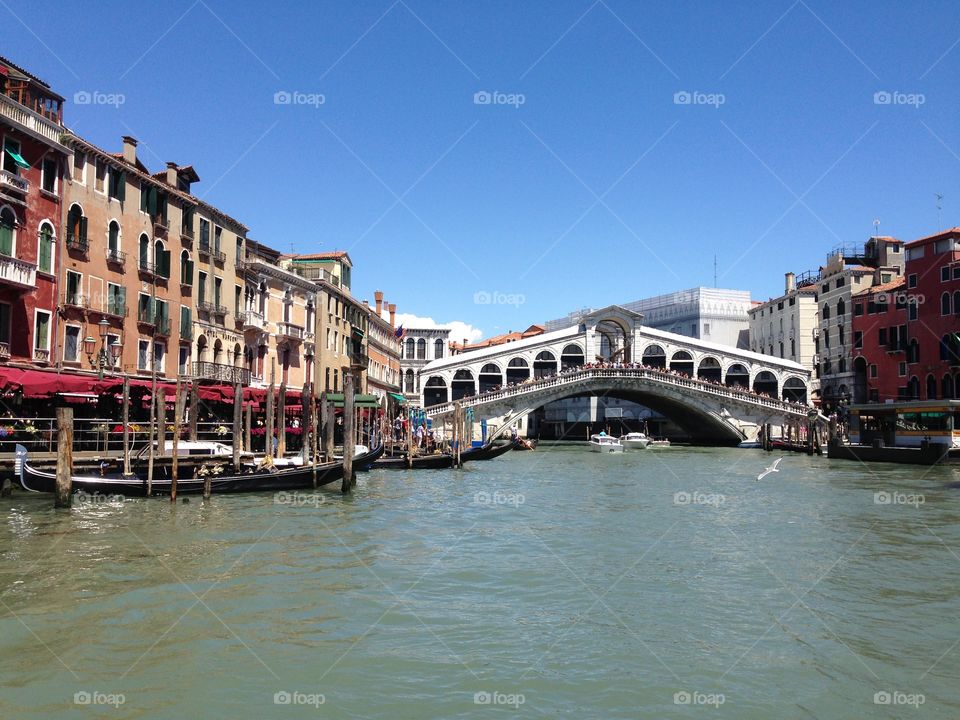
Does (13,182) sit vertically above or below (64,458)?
above

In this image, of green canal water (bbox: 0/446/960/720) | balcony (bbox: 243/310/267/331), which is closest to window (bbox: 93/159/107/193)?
balcony (bbox: 243/310/267/331)

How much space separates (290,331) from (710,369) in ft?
94.4

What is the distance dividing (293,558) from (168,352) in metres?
13.5

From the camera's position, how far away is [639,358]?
48500mm

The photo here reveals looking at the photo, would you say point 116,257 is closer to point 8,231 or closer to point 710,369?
point 8,231

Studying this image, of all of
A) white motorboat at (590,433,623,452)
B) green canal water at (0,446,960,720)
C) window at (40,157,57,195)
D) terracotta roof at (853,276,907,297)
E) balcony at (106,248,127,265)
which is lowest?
green canal water at (0,446,960,720)

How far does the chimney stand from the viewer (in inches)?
796

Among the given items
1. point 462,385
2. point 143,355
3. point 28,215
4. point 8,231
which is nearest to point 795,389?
point 462,385

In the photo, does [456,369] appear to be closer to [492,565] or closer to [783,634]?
[492,565]

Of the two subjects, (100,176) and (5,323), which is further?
A: (100,176)

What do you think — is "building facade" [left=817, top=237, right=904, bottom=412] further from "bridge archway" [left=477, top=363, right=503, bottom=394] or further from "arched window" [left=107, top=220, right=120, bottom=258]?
"arched window" [left=107, top=220, right=120, bottom=258]

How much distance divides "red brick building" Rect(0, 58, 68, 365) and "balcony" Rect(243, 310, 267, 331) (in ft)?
27.5

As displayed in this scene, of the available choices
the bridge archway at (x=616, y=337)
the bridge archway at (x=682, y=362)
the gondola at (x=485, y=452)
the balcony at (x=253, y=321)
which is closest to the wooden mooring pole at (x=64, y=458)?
the balcony at (x=253, y=321)

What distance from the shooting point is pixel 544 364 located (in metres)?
50.7
